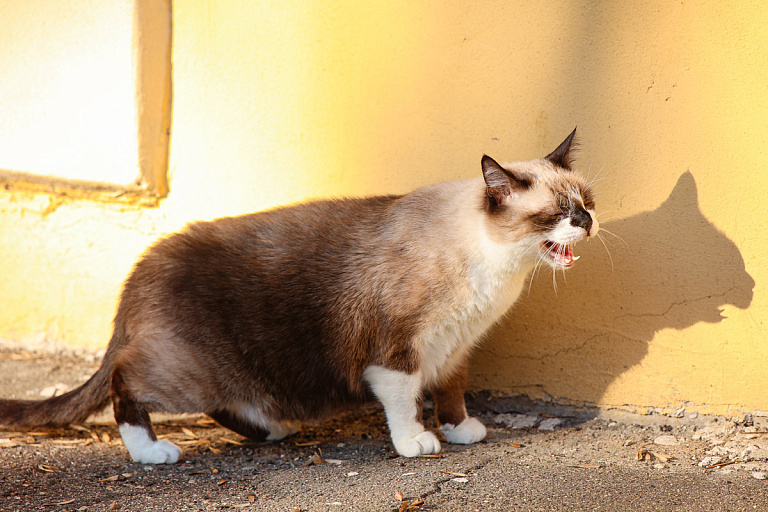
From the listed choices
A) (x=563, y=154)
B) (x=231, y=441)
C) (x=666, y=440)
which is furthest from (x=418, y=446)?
(x=563, y=154)

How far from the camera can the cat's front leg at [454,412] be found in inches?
121

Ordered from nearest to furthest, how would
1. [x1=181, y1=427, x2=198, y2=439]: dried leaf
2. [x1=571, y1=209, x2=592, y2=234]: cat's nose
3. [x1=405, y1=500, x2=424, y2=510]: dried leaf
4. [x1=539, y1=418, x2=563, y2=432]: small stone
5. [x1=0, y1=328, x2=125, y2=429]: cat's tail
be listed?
[x1=405, y1=500, x2=424, y2=510]: dried leaf
[x1=571, y1=209, x2=592, y2=234]: cat's nose
[x1=0, y1=328, x2=125, y2=429]: cat's tail
[x1=539, y1=418, x2=563, y2=432]: small stone
[x1=181, y1=427, x2=198, y2=439]: dried leaf

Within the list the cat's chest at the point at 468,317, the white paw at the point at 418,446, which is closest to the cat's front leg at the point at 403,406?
the white paw at the point at 418,446

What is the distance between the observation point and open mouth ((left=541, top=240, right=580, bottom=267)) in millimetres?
2686

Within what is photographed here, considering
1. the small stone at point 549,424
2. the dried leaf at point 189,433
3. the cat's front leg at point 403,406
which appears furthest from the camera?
the dried leaf at point 189,433

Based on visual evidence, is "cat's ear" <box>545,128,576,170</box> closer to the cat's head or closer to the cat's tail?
the cat's head

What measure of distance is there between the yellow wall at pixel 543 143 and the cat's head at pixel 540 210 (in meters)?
0.46

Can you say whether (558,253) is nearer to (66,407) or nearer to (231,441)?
(231,441)

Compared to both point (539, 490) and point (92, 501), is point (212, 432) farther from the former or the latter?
point (539, 490)

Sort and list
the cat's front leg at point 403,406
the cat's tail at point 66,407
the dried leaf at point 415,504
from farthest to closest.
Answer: the cat's tail at point 66,407, the cat's front leg at point 403,406, the dried leaf at point 415,504

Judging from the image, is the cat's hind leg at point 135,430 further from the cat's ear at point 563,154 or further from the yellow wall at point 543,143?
the cat's ear at point 563,154

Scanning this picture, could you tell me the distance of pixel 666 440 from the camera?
292cm

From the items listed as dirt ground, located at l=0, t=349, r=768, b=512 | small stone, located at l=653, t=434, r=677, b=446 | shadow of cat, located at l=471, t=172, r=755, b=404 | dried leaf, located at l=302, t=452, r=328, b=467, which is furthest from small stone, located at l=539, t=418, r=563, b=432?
dried leaf, located at l=302, t=452, r=328, b=467

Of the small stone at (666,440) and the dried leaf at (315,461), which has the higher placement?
the small stone at (666,440)
